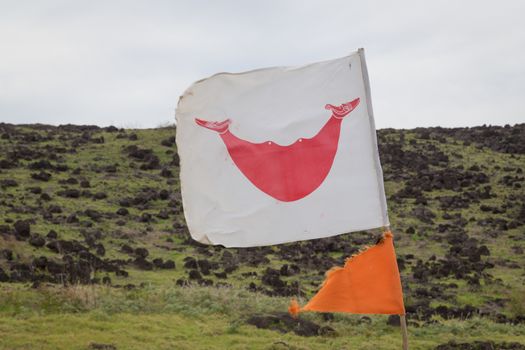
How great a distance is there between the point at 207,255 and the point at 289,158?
61.6 ft

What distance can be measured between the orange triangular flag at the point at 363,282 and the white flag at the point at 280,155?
0.93ft

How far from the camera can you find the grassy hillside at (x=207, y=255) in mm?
13078

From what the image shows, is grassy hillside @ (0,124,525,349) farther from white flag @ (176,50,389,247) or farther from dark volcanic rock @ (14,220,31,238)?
white flag @ (176,50,389,247)

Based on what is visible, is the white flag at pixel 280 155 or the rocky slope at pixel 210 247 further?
the rocky slope at pixel 210 247

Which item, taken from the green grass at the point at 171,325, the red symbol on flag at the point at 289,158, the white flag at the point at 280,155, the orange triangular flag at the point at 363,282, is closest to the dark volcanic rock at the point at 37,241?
the green grass at the point at 171,325

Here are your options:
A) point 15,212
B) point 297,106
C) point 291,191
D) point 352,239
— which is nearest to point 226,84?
point 297,106

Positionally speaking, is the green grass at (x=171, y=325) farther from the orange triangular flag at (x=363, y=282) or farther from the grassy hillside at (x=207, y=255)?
the orange triangular flag at (x=363, y=282)

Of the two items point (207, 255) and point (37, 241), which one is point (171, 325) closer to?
point (37, 241)

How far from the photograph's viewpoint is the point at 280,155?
24.8ft

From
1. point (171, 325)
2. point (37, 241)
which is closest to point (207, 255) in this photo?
point (37, 241)

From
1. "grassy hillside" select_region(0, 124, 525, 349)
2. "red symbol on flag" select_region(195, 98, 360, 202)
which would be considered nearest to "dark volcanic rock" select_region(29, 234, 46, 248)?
"grassy hillside" select_region(0, 124, 525, 349)

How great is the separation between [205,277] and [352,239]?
1037cm

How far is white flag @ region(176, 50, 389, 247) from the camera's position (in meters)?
7.43

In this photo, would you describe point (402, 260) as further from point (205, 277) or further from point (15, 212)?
point (15, 212)
